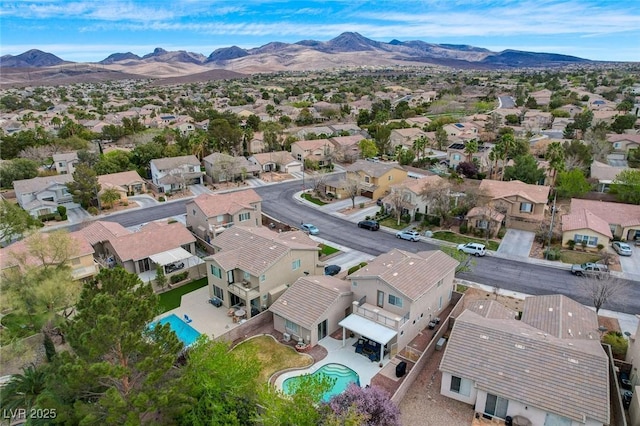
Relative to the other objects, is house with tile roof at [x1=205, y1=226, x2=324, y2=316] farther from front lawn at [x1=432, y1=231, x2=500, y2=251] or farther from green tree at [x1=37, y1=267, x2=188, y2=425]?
front lawn at [x1=432, y1=231, x2=500, y2=251]

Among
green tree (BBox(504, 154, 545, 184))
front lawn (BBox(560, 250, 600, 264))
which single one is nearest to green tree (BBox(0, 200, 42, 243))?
front lawn (BBox(560, 250, 600, 264))

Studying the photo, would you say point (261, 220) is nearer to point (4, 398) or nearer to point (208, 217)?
point (208, 217)

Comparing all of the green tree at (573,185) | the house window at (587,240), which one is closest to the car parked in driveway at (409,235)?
the house window at (587,240)

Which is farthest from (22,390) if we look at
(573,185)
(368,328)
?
(573,185)

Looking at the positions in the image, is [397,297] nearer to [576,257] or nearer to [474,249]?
[474,249]

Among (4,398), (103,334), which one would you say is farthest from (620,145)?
(4,398)

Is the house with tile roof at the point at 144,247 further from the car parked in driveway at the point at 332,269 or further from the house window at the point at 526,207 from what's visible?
the house window at the point at 526,207
